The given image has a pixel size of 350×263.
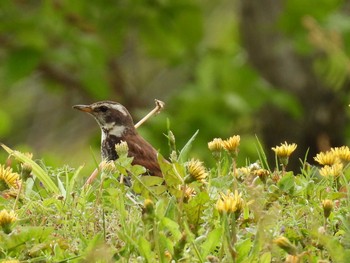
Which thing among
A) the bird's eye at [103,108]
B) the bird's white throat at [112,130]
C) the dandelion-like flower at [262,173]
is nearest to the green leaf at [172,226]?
the dandelion-like flower at [262,173]

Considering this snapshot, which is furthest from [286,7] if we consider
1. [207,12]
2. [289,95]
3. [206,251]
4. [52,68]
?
[206,251]

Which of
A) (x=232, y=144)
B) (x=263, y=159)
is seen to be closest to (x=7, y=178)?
(x=232, y=144)

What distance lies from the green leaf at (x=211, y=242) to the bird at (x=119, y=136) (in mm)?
2380

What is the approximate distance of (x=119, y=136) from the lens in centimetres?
640

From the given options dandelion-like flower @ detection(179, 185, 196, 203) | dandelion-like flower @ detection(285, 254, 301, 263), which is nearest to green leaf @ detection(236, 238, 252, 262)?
dandelion-like flower @ detection(285, 254, 301, 263)

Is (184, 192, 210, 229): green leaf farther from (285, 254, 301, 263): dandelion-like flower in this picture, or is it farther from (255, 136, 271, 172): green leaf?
(255, 136, 271, 172): green leaf

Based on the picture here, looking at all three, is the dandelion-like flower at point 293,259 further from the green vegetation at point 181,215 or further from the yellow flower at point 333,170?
the yellow flower at point 333,170

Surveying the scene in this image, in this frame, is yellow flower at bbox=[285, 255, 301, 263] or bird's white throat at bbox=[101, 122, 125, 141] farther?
bird's white throat at bbox=[101, 122, 125, 141]

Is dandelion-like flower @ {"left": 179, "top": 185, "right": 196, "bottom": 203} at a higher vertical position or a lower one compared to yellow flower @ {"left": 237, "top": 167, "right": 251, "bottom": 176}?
lower

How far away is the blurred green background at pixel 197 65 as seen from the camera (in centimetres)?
1141

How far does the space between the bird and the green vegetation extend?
1636mm

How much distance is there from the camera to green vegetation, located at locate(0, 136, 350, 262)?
10.3 ft

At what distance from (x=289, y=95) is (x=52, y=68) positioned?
9.62ft

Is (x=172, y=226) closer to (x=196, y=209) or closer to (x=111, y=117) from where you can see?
(x=196, y=209)
